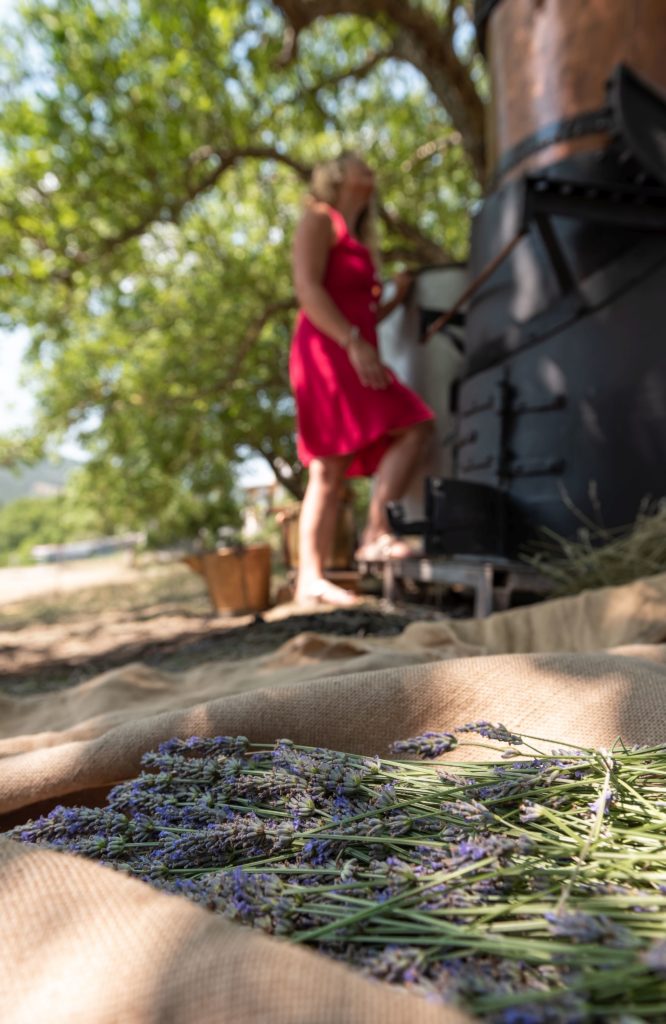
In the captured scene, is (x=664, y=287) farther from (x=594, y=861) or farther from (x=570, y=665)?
(x=594, y=861)

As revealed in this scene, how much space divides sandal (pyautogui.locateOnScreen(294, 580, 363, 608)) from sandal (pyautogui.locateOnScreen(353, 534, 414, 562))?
1.33 feet

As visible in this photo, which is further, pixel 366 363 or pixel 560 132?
pixel 366 363

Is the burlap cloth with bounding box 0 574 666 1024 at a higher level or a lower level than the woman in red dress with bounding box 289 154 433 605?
lower

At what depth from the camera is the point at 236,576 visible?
16.5 ft

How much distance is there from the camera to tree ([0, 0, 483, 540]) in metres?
5.59

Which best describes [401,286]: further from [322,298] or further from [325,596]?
[325,596]

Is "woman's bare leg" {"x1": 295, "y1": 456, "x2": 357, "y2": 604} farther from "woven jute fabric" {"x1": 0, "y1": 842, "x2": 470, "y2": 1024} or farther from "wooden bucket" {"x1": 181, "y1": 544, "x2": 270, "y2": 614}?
"woven jute fabric" {"x1": 0, "y1": 842, "x2": 470, "y2": 1024}

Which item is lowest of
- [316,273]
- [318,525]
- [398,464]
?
[318,525]

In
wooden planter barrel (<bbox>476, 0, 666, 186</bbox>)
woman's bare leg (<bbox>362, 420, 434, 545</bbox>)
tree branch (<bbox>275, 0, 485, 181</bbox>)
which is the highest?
tree branch (<bbox>275, 0, 485, 181</bbox>)

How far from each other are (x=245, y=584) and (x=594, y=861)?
177 inches

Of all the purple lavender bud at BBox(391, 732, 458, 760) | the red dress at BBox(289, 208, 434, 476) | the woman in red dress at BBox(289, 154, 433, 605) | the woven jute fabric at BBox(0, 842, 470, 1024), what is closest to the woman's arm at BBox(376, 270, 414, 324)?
the woman in red dress at BBox(289, 154, 433, 605)

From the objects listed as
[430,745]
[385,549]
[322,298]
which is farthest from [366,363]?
[430,745]

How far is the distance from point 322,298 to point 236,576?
223 centimetres

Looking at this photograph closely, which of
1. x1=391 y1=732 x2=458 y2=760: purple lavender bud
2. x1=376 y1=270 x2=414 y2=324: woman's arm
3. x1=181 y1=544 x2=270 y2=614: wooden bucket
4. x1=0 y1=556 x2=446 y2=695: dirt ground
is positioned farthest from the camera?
x1=181 y1=544 x2=270 y2=614: wooden bucket
